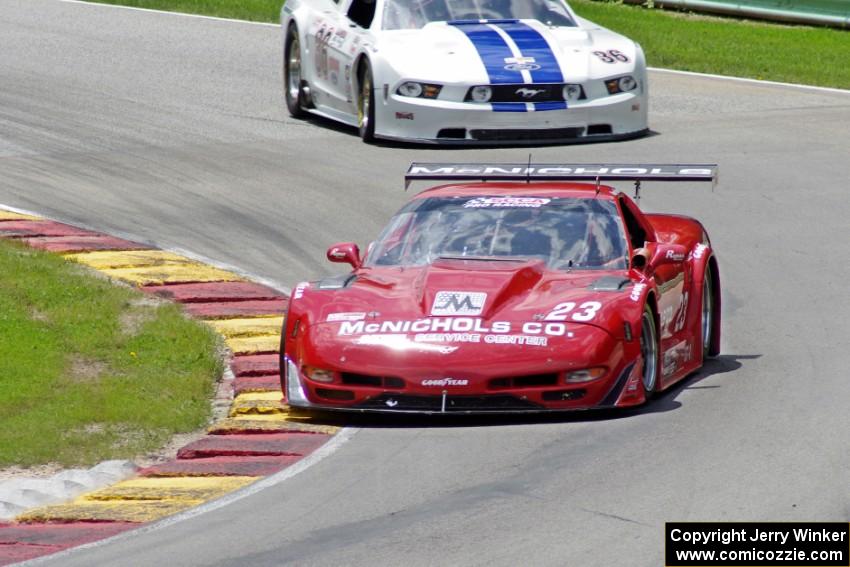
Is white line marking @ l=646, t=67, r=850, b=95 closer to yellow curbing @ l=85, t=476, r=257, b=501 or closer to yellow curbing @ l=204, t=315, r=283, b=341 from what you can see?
yellow curbing @ l=204, t=315, r=283, b=341

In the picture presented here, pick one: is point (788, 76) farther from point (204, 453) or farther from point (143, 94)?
point (204, 453)

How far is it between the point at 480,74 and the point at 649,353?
7.36m

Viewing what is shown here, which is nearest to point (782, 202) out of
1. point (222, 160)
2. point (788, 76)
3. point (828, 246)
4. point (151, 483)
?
point (828, 246)

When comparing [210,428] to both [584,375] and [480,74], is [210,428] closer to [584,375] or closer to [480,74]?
[584,375]

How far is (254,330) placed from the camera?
11.8 metres

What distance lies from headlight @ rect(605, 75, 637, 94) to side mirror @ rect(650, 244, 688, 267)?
278 inches

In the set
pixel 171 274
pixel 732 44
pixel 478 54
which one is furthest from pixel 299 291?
pixel 732 44

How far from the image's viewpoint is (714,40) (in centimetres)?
2419

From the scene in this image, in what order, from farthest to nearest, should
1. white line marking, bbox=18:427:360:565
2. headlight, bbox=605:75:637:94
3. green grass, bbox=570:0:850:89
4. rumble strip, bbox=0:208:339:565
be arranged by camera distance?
green grass, bbox=570:0:850:89, headlight, bbox=605:75:637:94, rumble strip, bbox=0:208:339:565, white line marking, bbox=18:427:360:565

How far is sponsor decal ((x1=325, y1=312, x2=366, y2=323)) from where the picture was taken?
972 cm

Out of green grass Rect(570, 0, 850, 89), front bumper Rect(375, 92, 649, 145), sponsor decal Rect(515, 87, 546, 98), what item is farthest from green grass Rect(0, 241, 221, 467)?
green grass Rect(570, 0, 850, 89)

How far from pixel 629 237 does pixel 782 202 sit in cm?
527

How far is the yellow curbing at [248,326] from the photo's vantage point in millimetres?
11711

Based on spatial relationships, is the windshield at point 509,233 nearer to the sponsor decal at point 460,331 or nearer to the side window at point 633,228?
the side window at point 633,228
